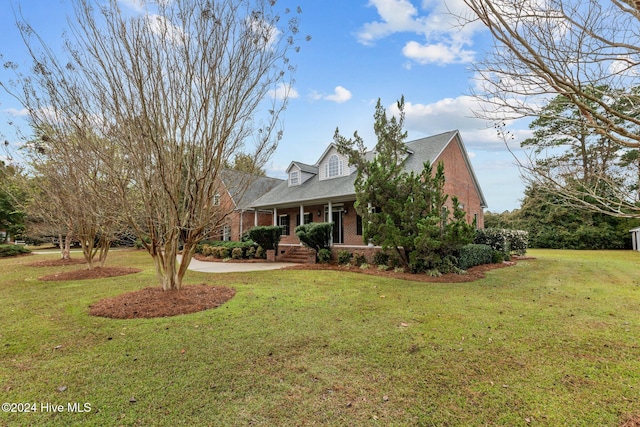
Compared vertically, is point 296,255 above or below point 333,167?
below

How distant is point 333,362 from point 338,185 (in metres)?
13.6

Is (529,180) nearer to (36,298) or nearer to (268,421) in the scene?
(268,421)

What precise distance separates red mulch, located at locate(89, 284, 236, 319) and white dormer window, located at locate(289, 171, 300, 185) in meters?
13.8

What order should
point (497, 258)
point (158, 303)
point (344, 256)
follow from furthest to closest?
point (497, 258)
point (344, 256)
point (158, 303)

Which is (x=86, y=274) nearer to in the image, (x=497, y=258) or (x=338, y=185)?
(x=338, y=185)

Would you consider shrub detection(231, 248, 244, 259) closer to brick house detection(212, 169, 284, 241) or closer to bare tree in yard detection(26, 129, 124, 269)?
brick house detection(212, 169, 284, 241)

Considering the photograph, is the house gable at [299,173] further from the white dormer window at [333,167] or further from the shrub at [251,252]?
the shrub at [251,252]

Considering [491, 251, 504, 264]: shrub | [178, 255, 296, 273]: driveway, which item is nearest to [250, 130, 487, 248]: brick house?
[491, 251, 504, 264]: shrub

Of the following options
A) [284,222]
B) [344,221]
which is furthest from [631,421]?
[284,222]

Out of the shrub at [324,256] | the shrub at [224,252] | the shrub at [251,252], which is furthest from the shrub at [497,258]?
the shrub at [224,252]

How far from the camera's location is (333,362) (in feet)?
12.8

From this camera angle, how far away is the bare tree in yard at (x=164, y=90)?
18.2 ft

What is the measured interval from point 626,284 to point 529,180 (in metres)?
9.51

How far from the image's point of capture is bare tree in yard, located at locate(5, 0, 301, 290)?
5539 millimetres
